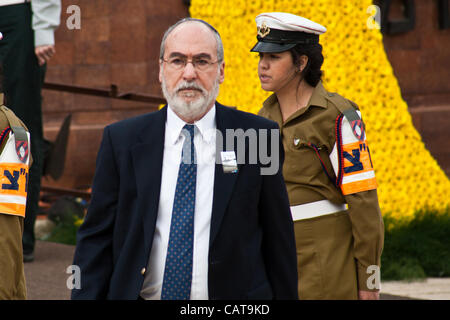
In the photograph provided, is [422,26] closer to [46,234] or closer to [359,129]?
[46,234]

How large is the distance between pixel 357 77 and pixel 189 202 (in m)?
4.18

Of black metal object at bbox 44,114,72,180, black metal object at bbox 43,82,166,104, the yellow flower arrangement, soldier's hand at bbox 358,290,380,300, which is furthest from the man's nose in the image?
black metal object at bbox 44,114,72,180

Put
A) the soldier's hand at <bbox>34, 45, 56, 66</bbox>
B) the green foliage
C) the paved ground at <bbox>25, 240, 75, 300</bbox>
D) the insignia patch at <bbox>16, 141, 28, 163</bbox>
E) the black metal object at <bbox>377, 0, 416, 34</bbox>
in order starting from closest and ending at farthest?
1. the insignia patch at <bbox>16, 141, 28, 163</bbox>
2. the paved ground at <bbox>25, 240, 75, 300</bbox>
3. the soldier's hand at <bbox>34, 45, 56, 66</bbox>
4. the green foliage
5. the black metal object at <bbox>377, 0, 416, 34</bbox>

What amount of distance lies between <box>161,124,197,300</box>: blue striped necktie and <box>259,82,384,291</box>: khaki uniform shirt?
4.04 ft

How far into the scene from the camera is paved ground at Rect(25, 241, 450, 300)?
238 inches

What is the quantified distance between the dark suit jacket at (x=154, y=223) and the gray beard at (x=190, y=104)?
0.07m

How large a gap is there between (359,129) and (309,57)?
0.52 m

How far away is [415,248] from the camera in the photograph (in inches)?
279

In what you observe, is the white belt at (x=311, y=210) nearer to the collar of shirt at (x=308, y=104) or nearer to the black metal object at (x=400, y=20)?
the collar of shirt at (x=308, y=104)

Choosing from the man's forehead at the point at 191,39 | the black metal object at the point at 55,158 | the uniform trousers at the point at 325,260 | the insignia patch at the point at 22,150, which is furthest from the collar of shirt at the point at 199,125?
the black metal object at the point at 55,158

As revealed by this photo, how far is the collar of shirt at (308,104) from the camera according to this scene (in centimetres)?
420

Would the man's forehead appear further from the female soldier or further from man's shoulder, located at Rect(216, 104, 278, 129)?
the female soldier

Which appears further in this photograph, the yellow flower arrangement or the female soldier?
the yellow flower arrangement

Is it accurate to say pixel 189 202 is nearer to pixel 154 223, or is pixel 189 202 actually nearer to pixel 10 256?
pixel 154 223
